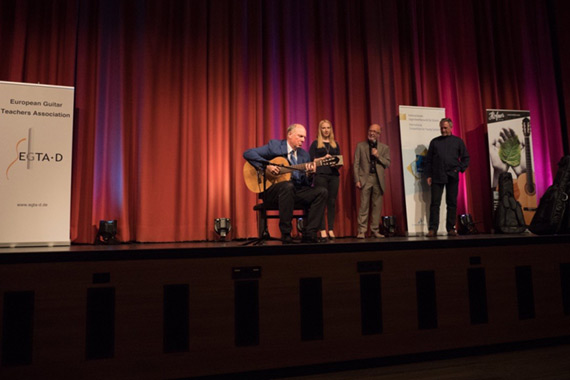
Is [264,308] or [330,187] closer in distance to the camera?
[264,308]

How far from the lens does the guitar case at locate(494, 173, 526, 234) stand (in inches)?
198

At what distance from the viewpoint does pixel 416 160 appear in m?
5.20

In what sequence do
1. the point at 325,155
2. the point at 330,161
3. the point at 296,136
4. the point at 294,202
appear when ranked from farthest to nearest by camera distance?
the point at 325,155, the point at 296,136, the point at 330,161, the point at 294,202

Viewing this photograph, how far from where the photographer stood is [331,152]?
14.3 ft

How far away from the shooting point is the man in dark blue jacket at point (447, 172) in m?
4.73

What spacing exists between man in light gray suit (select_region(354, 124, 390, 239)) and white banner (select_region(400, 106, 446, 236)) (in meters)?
0.47

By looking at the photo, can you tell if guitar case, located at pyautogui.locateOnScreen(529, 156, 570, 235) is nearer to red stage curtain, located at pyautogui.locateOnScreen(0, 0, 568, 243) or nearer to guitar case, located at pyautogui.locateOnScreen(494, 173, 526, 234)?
guitar case, located at pyautogui.locateOnScreen(494, 173, 526, 234)

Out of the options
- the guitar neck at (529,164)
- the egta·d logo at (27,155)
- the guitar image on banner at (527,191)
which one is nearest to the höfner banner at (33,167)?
the egta·d logo at (27,155)

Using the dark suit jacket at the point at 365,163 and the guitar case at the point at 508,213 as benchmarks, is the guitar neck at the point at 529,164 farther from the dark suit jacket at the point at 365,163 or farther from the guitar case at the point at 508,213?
the dark suit jacket at the point at 365,163

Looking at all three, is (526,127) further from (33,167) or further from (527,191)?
(33,167)

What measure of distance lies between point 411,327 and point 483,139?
4.22m

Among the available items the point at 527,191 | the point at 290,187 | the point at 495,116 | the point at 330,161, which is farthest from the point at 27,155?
the point at 527,191

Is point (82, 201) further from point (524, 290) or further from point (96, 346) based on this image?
point (524, 290)

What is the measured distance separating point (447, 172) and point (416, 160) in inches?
21.5
